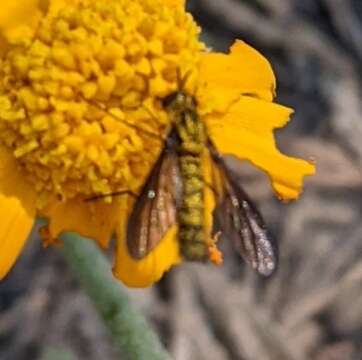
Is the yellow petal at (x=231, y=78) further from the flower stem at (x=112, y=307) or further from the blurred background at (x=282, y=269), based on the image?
the blurred background at (x=282, y=269)

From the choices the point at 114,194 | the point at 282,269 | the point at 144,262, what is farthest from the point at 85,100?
the point at 282,269

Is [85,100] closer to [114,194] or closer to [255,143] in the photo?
[114,194]

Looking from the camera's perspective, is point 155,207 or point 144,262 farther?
point 144,262

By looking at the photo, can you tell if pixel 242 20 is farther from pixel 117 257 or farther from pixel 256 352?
pixel 117 257

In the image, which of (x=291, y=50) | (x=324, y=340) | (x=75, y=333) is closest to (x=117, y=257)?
(x=75, y=333)

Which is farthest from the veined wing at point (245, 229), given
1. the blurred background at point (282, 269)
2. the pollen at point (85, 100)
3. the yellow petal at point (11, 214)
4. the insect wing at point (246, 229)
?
the blurred background at point (282, 269)

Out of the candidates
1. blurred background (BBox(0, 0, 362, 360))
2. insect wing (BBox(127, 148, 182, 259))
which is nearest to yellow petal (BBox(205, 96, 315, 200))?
insect wing (BBox(127, 148, 182, 259))
